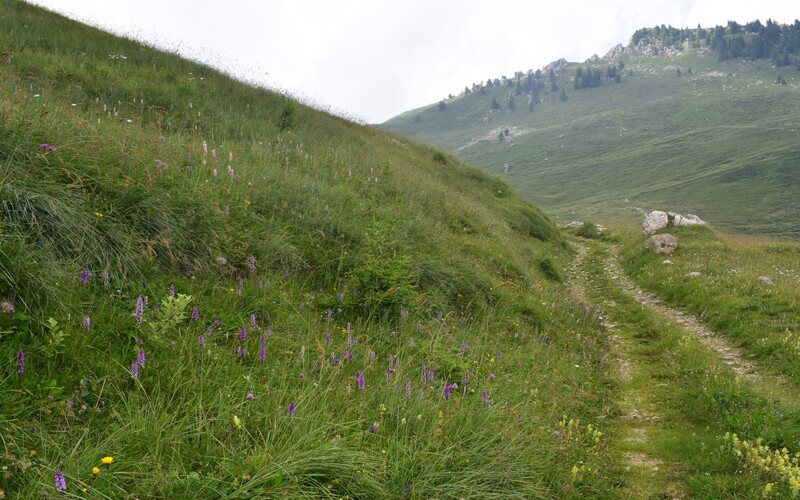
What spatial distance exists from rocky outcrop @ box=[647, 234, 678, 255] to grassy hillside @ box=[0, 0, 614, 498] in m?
14.3

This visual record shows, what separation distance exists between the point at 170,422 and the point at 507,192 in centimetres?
2893

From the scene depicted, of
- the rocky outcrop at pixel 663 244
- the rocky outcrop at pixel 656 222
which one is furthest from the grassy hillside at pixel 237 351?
the rocky outcrop at pixel 656 222

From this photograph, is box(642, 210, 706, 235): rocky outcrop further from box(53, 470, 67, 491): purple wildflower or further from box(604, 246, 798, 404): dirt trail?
box(53, 470, 67, 491): purple wildflower

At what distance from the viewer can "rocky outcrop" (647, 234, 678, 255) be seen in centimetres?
2038

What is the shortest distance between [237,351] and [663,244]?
22181 mm

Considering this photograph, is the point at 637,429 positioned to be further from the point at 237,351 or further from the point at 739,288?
the point at 739,288

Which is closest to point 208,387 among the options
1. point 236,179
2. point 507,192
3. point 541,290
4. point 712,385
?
point 236,179

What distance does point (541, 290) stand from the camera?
12.2 metres

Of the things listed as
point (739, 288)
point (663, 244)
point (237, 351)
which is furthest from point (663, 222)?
point (237, 351)


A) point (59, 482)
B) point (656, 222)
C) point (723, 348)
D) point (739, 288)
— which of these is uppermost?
point (59, 482)

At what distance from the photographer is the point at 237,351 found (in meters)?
3.58

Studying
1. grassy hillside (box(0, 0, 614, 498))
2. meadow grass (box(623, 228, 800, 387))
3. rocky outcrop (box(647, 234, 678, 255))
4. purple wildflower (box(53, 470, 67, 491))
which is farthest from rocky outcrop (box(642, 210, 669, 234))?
purple wildflower (box(53, 470, 67, 491))

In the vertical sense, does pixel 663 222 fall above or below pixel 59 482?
below

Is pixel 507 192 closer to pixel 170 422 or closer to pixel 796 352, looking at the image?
pixel 796 352
